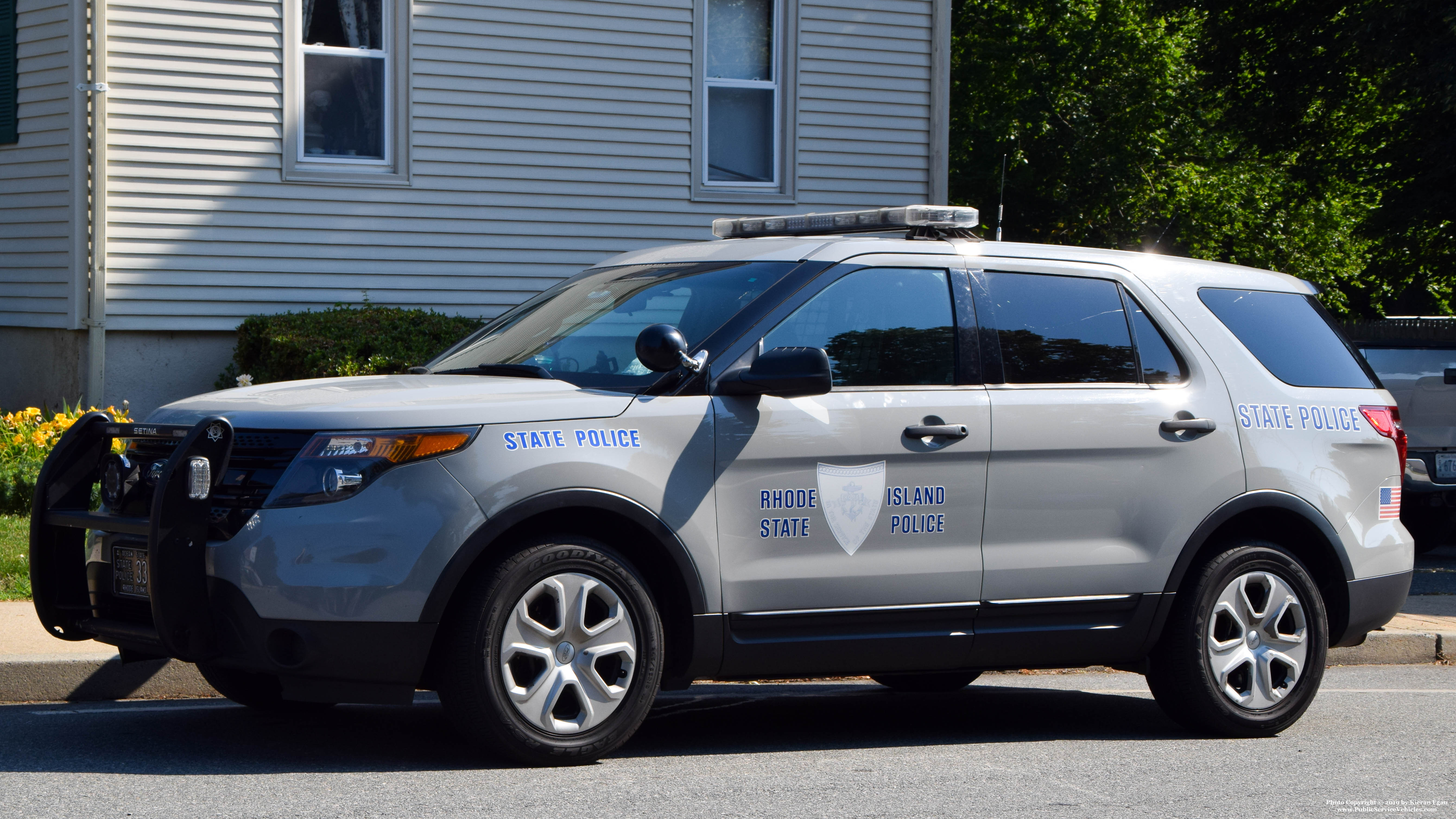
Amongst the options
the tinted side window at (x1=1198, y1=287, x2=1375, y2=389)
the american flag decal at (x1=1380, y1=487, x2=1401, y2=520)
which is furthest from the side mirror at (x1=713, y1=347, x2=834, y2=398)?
the american flag decal at (x1=1380, y1=487, x2=1401, y2=520)

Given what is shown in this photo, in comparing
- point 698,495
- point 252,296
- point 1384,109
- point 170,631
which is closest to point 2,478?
point 252,296

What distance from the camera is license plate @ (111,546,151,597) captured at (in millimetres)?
5398

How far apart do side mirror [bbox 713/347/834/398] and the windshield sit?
0.24 metres

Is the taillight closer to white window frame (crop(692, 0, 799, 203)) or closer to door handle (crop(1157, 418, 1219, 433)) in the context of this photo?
door handle (crop(1157, 418, 1219, 433))

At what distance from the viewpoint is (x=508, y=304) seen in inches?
561

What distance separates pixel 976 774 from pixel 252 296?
921 centimetres

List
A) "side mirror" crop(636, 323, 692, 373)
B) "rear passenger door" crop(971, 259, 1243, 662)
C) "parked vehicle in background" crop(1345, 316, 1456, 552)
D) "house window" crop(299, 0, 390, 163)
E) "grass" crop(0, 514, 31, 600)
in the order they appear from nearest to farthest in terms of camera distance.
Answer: "side mirror" crop(636, 323, 692, 373) → "rear passenger door" crop(971, 259, 1243, 662) → "grass" crop(0, 514, 31, 600) → "parked vehicle in background" crop(1345, 316, 1456, 552) → "house window" crop(299, 0, 390, 163)

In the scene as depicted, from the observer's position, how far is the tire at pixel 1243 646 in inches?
250

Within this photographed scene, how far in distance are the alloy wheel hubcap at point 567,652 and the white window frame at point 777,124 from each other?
979 cm

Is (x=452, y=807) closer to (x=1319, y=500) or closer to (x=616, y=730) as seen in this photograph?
(x=616, y=730)

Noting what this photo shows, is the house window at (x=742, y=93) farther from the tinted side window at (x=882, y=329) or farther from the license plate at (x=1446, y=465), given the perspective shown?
the tinted side window at (x=882, y=329)

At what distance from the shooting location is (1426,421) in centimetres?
1275

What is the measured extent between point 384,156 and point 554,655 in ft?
30.3

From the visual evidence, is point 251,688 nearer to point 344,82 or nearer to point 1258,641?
point 1258,641
